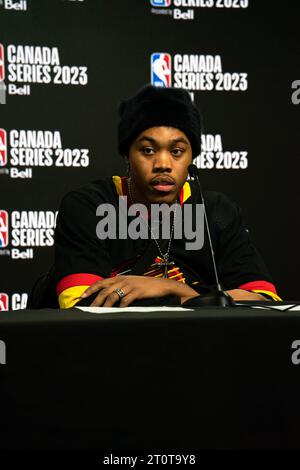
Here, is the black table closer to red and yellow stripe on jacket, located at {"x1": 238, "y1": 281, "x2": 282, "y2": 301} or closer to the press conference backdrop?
red and yellow stripe on jacket, located at {"x1": 238, "y1": 281, "x2": 282, "y2": 301}

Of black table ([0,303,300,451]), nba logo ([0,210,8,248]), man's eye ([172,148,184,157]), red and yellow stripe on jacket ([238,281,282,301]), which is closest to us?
black table ([0,303,300,451])

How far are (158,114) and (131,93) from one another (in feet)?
4.46

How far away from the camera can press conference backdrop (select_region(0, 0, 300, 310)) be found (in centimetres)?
329

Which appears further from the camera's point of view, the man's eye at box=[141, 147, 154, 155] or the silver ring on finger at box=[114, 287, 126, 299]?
the man's eye at box=[141, 147, 154, 155]

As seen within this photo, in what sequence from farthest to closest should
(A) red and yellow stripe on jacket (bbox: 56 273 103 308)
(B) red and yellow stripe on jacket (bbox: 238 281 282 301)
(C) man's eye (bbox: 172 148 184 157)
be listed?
(C) man's eye (bbox: 172 148 184 157), (B) red and yellow stripe on jacket (bbox: 238 281 282 301), (A) red and yellow stripe on jacket (bbox: 56 273 103 308)

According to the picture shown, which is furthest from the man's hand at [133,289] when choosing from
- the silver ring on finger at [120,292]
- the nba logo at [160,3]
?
the nba logo at [160,3]

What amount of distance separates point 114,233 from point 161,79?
5.15 ft

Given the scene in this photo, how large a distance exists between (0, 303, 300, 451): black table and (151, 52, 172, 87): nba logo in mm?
2613

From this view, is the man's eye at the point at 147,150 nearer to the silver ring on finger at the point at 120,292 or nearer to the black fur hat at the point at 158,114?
the black fur hat at the point at 158,114

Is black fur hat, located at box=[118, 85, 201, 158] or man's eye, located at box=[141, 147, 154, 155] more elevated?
black fur hat, located at box=[118, 85, 201, 158]

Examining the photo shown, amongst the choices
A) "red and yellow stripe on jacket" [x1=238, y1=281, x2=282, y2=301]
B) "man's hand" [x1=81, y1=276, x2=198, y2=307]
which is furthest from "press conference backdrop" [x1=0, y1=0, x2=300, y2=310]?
"man's hand" [x1=81, y1=276, x2=198, y2=307]

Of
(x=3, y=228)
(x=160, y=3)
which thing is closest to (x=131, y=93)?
(x=160, y=3)

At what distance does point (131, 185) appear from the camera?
2.21 metres

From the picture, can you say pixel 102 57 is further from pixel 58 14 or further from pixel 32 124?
pixel 32 124
